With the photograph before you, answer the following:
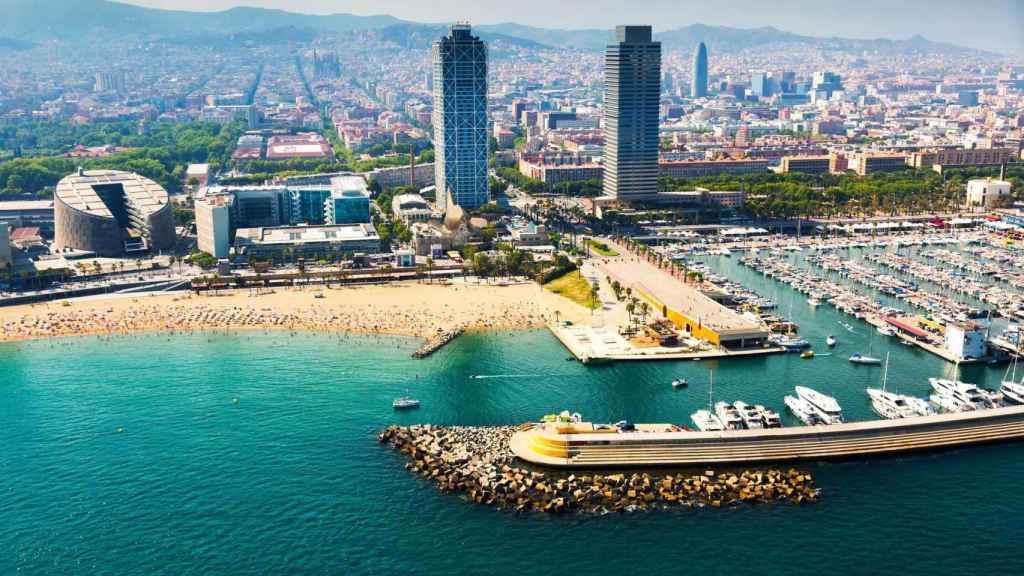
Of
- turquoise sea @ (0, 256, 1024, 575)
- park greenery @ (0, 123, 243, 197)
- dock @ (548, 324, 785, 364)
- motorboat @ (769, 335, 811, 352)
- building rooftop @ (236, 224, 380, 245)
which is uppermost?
park greenery @ (0, 123, 243, 197)

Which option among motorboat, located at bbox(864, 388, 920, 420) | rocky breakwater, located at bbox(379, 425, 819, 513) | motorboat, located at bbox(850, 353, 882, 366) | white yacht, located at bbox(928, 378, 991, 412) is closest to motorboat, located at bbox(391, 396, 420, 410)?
rocky breakwater, located at bbox(379, 425, 819, 513)

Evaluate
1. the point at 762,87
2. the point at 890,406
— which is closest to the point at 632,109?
the point at 890,406

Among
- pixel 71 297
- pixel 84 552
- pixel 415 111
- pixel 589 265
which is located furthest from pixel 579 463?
pixel 415 111

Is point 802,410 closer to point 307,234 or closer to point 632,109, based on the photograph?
point 307,234

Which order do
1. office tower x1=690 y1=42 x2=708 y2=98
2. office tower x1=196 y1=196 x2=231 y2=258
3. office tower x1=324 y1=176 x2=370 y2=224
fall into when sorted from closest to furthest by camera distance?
office tower x1=196 y1=196 x2=231 y2=258
office tower x1=324 y1=176 x2=370 y2=224
office tower x1=690 y1=42 x2=708 y2=98

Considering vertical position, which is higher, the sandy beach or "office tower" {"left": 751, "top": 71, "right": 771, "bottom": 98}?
"office tower" {"left": 751, "top": 71, "right": 771, "bottom": 98}

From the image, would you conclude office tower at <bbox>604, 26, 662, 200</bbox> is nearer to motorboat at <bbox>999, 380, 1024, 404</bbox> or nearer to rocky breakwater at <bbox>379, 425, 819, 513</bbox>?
motorboat at <bbox>999, 380, 1024, 404</bbox>
